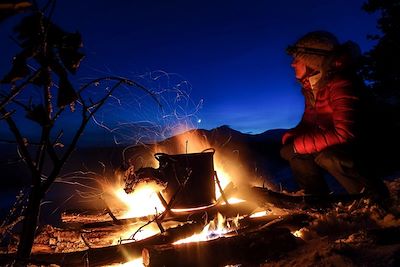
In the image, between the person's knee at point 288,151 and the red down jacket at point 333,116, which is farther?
the person's knee at point 288,151

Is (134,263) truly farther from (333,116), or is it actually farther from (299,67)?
(299,67)

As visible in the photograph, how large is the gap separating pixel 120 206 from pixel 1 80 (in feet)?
12.7

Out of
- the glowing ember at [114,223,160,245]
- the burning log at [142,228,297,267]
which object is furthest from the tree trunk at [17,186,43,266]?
the glowing ember at [114,223,160,245]

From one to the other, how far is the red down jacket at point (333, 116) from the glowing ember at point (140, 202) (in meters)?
1.96

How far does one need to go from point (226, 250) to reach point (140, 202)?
78.9 inches

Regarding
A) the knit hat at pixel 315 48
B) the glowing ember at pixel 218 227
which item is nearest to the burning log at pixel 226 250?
the glowing ember at pixel 218 227

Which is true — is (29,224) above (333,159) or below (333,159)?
below

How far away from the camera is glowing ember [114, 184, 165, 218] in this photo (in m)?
4.65

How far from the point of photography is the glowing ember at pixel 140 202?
4.65 m

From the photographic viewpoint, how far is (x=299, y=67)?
4.80 m

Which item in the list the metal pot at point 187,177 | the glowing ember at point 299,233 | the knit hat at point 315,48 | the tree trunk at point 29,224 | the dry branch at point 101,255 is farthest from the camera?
the knit hat at point 315,48

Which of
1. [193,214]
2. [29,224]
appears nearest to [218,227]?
[193,214]

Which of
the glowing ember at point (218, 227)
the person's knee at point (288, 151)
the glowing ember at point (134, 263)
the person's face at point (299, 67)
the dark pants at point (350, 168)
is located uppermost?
the person's face at point (299, 67)

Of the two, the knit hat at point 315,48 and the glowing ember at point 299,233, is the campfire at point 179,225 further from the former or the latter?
the knit hat at point 315,48
